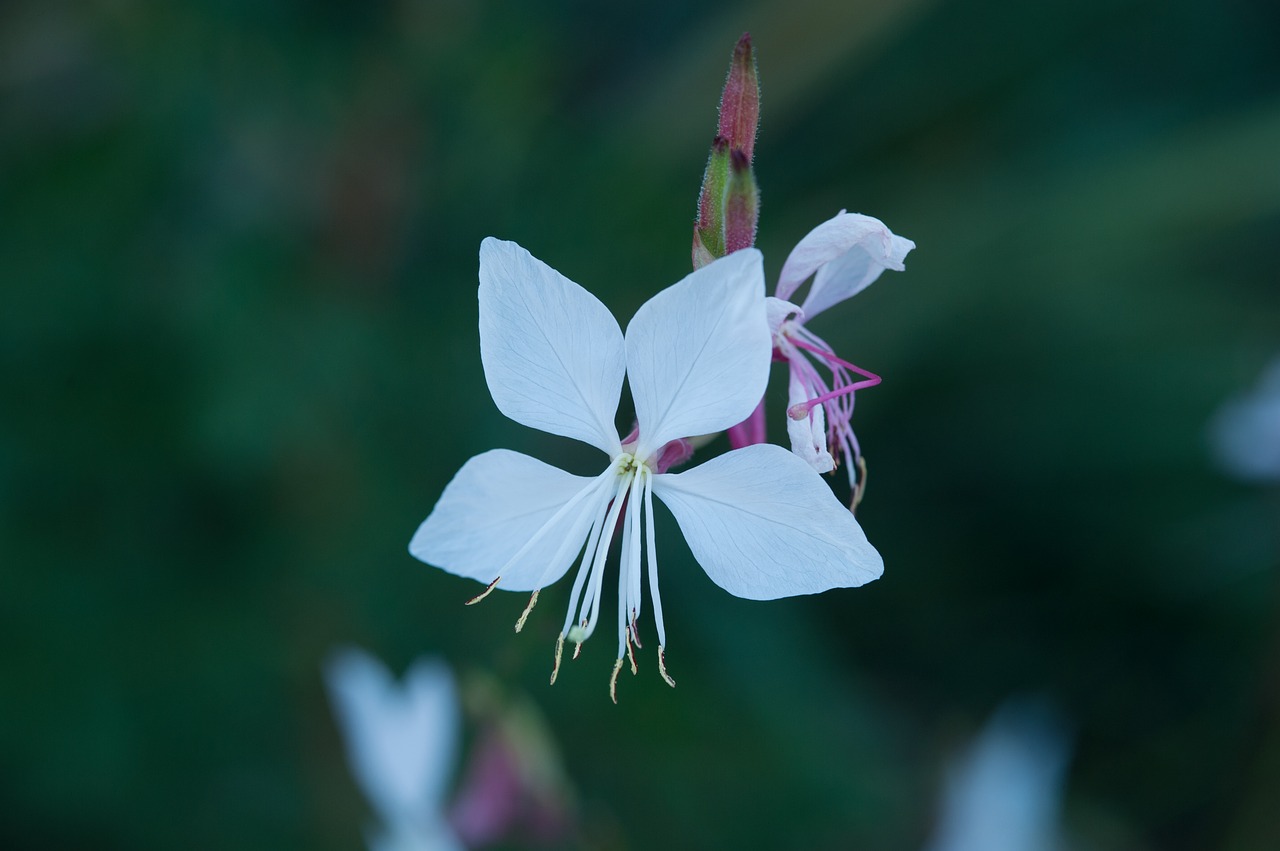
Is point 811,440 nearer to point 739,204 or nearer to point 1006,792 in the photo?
point 739,204

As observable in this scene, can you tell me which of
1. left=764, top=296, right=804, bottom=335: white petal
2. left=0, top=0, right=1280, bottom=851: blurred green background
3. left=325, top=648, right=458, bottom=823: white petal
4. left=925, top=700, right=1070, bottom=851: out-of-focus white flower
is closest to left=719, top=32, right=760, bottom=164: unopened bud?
left=764, top=296, right=804, bottom=335: white petal

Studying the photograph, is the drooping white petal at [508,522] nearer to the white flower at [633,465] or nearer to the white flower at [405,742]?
the white flower at [633,465]

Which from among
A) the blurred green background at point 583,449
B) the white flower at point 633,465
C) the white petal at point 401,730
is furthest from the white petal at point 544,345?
the blurred green background at point 583,449

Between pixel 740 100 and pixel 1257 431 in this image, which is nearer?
pixel 740 100

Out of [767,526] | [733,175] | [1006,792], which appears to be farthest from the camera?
[1006,792]

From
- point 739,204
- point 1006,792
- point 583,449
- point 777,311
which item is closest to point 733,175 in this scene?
point 739,204

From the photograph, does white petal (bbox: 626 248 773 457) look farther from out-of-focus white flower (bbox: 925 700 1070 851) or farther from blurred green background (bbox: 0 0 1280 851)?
out-of-focus white flower (bbox: 925 700 1070 851)
